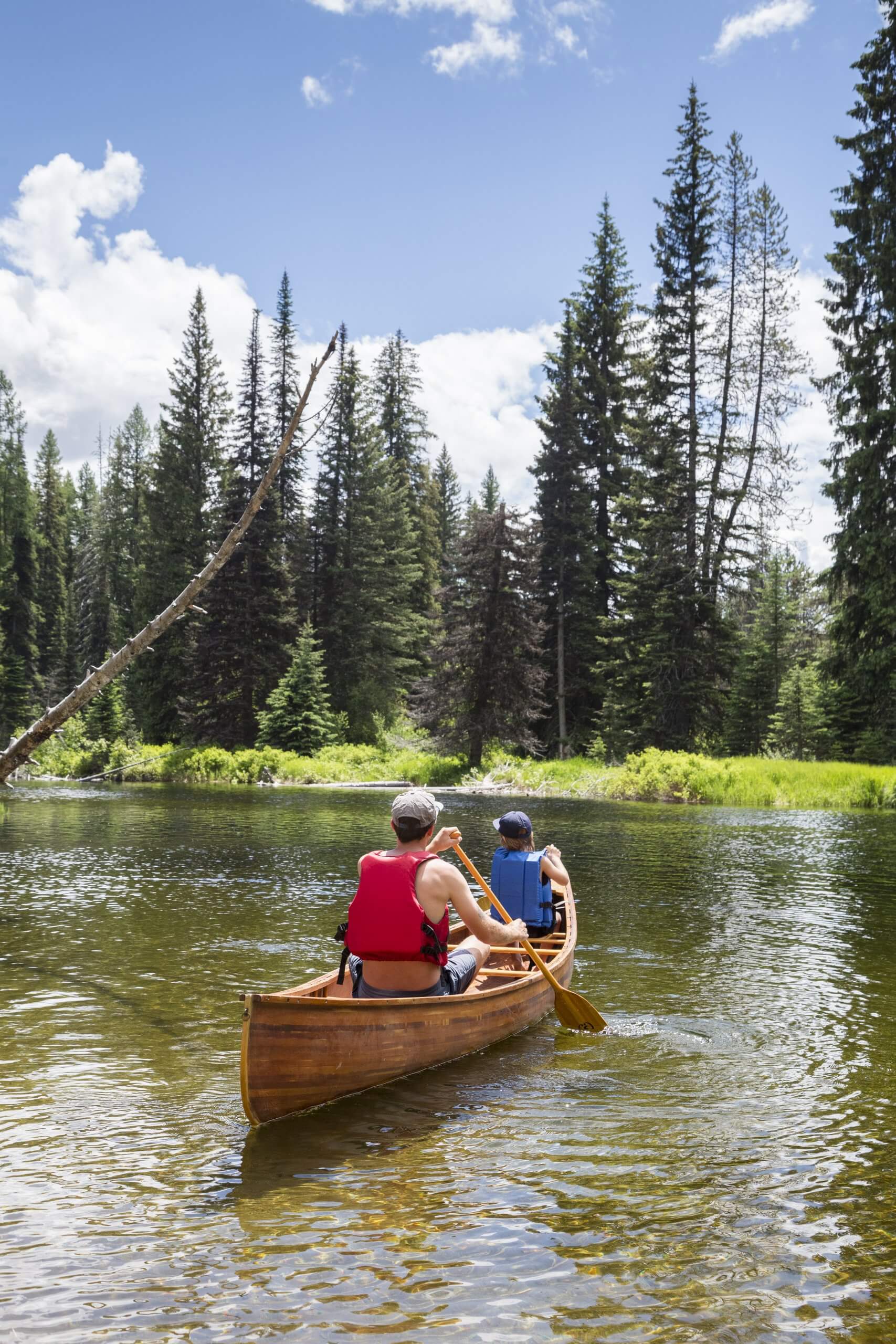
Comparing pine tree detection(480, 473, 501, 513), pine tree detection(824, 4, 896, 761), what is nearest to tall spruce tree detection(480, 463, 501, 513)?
pine tree detection(480, 473, 501, 513)

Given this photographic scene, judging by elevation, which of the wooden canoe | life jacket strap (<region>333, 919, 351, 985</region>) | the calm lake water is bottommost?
the calm lake water

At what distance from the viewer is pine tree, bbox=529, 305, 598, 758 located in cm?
4131

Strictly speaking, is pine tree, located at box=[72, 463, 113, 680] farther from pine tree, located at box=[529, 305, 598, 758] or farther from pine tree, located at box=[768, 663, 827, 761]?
pine tree, located at box=[768, 663, 827, 761]

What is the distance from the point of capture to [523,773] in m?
35.1

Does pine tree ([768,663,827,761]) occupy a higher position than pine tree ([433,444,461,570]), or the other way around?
pine tree ([433,444,461,570])

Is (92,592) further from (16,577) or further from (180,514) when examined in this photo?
(180,514)

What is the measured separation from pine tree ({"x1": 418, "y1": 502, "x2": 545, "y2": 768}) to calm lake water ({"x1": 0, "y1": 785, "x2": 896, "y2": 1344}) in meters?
25.2

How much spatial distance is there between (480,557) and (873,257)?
15693 millimetres

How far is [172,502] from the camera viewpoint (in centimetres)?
4800

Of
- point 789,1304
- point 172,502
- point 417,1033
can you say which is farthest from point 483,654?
point 789,1304

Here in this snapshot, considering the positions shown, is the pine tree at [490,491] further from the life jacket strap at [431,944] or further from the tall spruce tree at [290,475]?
the life jacket strap at [431,944]

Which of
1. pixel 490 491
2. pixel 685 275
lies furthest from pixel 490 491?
pixel 685 275

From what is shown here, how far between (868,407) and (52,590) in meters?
57.8

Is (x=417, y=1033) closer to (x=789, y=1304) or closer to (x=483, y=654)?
(x=789, y=1304)
